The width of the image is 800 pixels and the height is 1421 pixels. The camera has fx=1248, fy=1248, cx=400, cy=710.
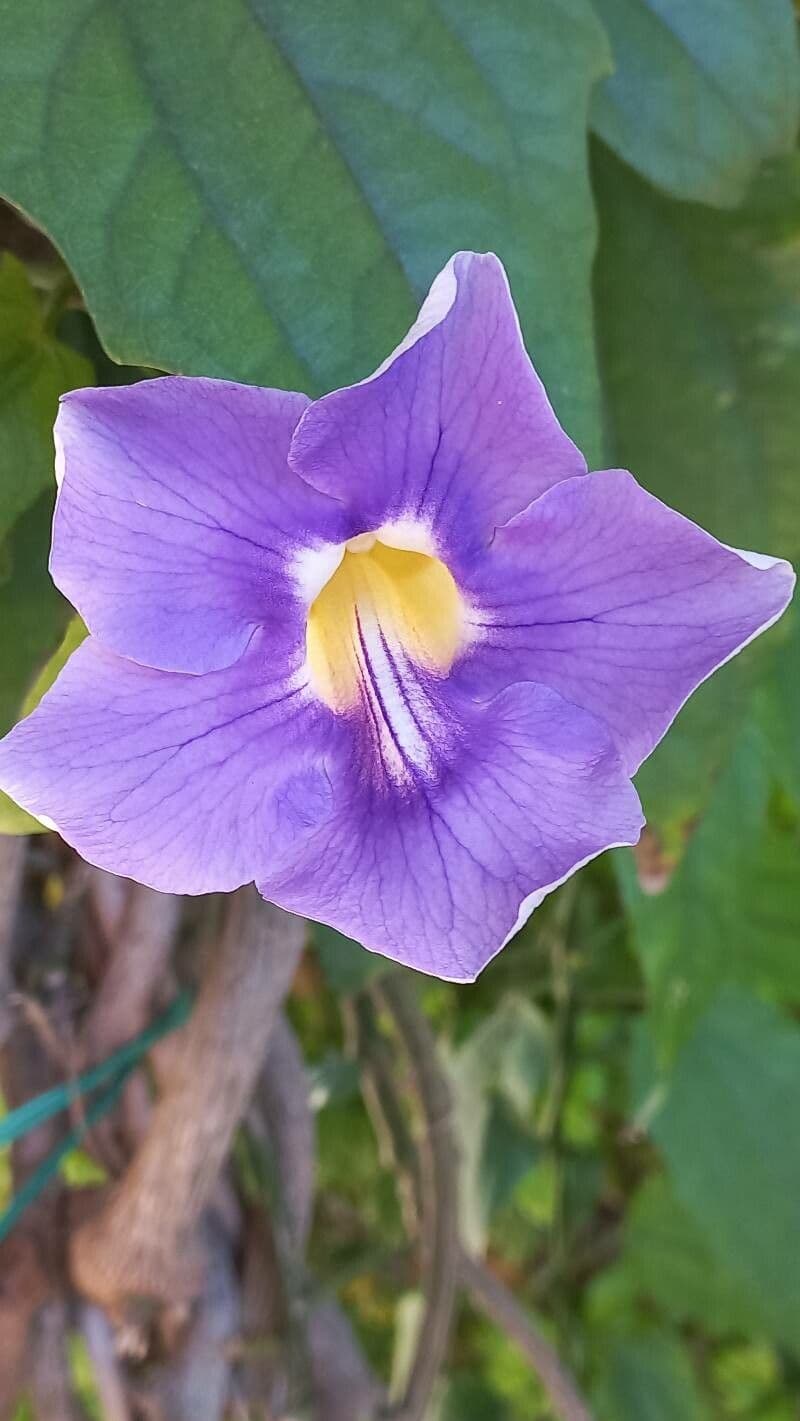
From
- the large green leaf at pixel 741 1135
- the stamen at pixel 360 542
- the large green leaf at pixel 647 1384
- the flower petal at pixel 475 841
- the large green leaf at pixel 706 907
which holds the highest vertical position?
the stamen at pixel 360 542

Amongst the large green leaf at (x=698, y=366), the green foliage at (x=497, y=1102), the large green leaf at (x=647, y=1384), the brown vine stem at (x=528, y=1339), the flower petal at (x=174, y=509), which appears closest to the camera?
the flower petal at (x=174, y=509)

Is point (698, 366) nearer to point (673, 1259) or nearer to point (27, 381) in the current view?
point (27, 381)

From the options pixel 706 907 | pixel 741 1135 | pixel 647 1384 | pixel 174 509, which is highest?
pixel 174 509

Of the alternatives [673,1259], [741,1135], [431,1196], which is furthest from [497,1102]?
[673,1259]

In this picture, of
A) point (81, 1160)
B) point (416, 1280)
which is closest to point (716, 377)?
point (81, 1160)

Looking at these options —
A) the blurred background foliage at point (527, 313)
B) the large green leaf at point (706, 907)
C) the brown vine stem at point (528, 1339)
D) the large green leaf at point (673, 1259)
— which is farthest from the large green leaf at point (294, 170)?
the large green leaf at point (673, 1259)

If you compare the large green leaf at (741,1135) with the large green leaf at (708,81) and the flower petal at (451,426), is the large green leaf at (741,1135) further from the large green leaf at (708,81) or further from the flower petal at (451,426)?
the flower petal at (451,426)

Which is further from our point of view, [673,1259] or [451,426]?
[673,1259]
